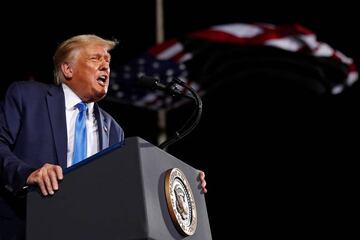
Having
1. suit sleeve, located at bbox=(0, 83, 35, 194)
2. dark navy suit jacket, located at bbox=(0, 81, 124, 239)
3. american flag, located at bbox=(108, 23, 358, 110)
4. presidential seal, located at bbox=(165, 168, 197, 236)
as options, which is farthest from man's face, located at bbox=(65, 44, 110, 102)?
american flag, located at bbox=(108, 23, 358, 110)

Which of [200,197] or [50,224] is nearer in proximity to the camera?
[50,224]

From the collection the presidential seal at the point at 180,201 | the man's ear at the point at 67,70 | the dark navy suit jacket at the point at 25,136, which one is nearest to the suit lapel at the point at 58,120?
the dark navy suit jacket at the point at 25,136

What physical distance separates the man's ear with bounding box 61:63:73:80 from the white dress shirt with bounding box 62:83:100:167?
38mm

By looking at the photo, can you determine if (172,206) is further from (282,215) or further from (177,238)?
(282,215)

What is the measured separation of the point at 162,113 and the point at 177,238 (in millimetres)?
6871

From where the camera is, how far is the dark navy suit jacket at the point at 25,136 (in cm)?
201

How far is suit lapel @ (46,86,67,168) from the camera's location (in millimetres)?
2070

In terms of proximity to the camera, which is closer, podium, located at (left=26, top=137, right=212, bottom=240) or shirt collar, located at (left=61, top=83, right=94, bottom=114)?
podium, located at (left=26, top=137, right=212, bottom=240)

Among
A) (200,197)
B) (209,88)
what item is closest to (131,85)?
(209,88)

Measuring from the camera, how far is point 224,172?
1045cm

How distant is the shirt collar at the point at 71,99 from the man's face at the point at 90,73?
0.01m

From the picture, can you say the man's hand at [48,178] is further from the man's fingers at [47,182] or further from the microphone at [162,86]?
the microphone at [162,86]

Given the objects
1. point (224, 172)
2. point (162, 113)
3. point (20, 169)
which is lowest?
point (224, 172)

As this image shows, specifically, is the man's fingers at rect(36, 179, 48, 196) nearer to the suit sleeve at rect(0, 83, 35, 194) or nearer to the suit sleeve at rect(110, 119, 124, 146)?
the suit sleeve at rect(0, 83, 35, 194)
